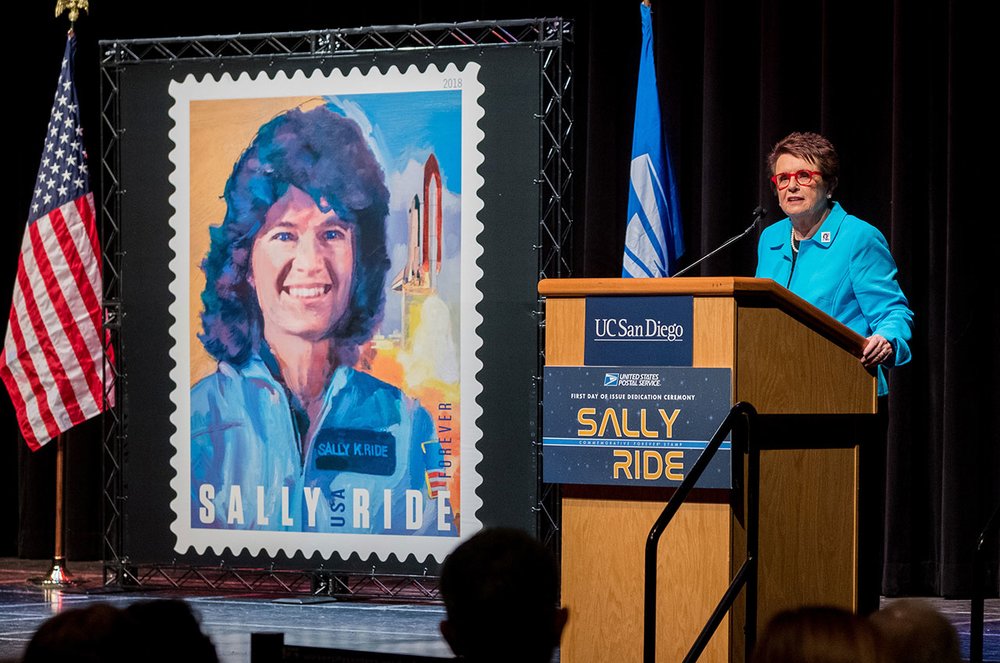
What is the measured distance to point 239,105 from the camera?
672 cm

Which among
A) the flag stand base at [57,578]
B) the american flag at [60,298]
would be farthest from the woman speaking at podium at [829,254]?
the flag stand base at [57,578]

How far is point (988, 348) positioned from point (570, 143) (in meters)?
2.07

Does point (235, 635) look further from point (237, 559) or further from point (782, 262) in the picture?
point (782, 262)

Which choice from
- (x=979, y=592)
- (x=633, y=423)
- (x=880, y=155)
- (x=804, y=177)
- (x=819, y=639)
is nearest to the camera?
(x=819, y=639)

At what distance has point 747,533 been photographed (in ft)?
11.8

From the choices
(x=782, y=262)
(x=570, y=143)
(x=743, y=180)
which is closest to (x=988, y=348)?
(x=743, y=180)

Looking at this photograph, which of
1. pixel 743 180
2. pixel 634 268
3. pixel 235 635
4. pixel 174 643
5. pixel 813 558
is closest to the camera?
pixel 174 643

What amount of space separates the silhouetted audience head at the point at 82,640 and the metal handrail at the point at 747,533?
1783 millimetres

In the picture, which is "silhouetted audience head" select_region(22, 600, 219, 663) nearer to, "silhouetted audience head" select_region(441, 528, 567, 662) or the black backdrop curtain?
"silhouetted audience head" select_region(441, 528, 567, 662)

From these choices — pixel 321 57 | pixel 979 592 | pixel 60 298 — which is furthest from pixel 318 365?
pixel 979 592

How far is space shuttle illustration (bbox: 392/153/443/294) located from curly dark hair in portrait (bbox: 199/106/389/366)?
4.9 inches

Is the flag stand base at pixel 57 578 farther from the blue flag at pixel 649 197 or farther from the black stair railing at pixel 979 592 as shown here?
the black stair railing at pixel 979 592

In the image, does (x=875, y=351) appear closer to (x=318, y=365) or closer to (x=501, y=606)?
(x=501, y=606)

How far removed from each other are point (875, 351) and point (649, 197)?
2.43 m
